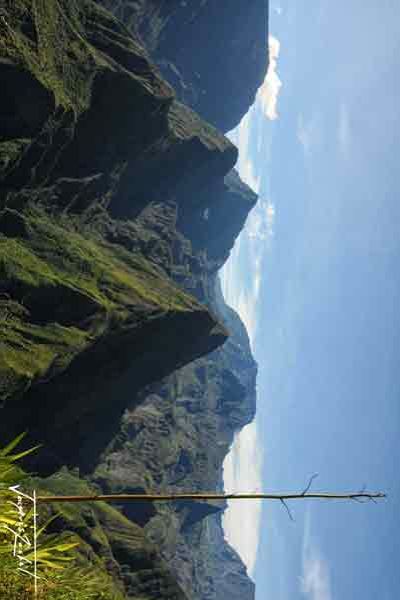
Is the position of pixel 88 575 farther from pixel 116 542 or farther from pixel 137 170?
pixel 137 170

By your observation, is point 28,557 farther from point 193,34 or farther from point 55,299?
point 193,34

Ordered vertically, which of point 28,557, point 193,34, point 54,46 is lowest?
point 28,557

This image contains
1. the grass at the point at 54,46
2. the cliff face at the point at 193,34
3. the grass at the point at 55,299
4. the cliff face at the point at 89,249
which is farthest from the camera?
the cliff face at the point at 193,34

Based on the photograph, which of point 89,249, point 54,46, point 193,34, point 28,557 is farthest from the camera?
point 193,34

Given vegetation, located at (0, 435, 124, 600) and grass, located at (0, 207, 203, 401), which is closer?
vegetation, located at (0, 435, 124, 600)

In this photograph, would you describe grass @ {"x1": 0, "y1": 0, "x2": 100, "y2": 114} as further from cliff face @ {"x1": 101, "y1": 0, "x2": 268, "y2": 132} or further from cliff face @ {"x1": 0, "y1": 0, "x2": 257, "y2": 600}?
cliff face @ {"x1": 101, "y1": 0, "x2": 268, "y2": 132}

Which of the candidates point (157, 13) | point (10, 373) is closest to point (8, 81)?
point (10, 373)

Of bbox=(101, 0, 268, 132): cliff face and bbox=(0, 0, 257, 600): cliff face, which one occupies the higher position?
bbox=(101, 0, 268, 132): cliff face

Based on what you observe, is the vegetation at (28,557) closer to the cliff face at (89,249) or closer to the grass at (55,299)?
the cliff face at (89,249)

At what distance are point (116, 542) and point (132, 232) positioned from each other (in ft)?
180

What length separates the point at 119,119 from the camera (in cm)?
7850

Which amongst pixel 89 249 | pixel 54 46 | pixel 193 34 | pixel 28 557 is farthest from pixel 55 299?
pixel 193 34

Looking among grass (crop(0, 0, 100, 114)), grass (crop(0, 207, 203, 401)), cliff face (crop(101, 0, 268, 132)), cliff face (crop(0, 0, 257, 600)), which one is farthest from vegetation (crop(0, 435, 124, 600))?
cliff face (crop(101, 0, 268, 132))

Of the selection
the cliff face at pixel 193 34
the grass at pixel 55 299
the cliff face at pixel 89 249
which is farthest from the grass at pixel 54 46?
the cliff face at pixel 193 34
